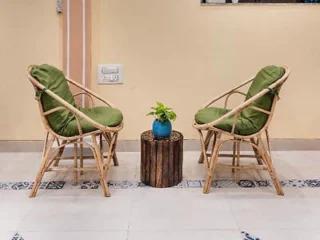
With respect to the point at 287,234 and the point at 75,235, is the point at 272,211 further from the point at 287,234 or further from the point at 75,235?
the point at 75,235

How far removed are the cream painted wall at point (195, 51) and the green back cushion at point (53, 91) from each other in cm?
61

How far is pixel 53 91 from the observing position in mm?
2625

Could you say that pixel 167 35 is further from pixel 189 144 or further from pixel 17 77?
pixel 17 77

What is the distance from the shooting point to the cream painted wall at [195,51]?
3.24 meters

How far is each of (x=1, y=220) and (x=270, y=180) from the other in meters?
1.80

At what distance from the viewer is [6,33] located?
3.22 metres

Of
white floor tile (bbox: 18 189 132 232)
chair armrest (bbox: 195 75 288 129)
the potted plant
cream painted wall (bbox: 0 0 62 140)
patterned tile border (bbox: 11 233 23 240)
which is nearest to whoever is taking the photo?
patterned tile border (bbox: 11 233 23 240)

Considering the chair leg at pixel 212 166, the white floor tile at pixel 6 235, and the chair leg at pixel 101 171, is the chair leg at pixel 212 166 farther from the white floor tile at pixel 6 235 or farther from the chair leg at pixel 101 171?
the white floor tile at pixel 6 235

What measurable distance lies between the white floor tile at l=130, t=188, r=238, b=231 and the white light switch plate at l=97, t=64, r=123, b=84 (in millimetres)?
1066

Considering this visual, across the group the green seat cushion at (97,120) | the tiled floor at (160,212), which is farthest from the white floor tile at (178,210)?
the green seat cushion at (97,120)

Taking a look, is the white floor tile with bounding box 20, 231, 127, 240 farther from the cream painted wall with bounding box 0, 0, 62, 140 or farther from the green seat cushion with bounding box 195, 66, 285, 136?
the cream painted wall with bounding box 0, 0, 62, 140

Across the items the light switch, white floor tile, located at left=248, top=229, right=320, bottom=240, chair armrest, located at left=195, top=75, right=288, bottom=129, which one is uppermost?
the light switch

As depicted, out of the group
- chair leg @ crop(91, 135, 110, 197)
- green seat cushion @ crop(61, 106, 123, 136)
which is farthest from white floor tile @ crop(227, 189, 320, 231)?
green seat cushion @ crop(61, 106, 123, 136)

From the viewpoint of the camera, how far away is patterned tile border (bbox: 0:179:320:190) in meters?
2.72
